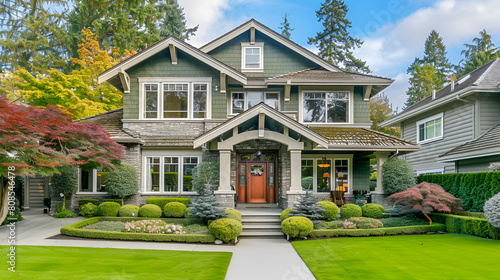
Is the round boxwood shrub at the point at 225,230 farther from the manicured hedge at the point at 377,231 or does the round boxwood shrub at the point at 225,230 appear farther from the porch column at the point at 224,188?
the manicured hedge at the point at 377,231

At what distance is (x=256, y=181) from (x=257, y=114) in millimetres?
4099

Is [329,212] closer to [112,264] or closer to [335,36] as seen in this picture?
[112,264]

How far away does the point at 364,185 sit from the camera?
1723 centimetres

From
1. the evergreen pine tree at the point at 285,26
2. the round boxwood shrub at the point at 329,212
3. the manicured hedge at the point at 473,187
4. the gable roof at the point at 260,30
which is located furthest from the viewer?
the evergreen pine tree at the point at 285,26

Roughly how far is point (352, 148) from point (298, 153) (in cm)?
268

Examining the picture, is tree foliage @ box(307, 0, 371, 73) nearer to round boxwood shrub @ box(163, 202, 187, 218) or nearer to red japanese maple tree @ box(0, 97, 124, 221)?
round boxwood shrub @ box(163, 202, 187, 218)

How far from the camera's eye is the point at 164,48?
53.2ft

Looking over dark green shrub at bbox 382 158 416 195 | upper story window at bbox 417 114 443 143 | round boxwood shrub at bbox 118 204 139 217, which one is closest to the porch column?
round boxwood shrub at bbox 118 204 139 217

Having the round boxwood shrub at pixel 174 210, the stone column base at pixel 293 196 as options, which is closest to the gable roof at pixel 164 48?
the stone column base at pixel 293 196

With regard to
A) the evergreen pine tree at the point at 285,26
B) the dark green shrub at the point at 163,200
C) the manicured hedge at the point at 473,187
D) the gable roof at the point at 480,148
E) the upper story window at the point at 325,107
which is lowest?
the dark green shrub at the point at 163,200

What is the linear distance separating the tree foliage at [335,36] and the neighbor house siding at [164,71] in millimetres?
22554

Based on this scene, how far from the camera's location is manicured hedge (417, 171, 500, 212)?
11836mm

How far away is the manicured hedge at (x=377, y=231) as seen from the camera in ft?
38.1

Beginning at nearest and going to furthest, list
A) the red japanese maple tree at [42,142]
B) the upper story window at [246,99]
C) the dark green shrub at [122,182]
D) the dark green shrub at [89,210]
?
the red japanese maple tree at [42,142] → the dark green shrub at [89,210] → the dark green shrub at [122,182] → the upper story window at [246,99]
